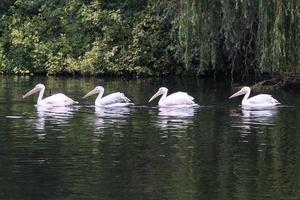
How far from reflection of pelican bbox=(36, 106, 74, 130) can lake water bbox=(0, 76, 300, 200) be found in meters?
0.03

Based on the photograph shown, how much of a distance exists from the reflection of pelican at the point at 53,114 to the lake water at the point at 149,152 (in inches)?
1.1

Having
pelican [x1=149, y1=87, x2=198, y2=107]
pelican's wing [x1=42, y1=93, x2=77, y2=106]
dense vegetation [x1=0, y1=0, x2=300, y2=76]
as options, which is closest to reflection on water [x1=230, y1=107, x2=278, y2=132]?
pelican [x1=149, y1=87, x2=198, y2=107]

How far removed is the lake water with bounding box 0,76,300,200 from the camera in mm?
12883

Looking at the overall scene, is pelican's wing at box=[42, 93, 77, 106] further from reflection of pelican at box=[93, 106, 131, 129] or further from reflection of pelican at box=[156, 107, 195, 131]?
reflection of pelican at box=[156, 107, 195, 131]

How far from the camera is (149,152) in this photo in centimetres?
1625

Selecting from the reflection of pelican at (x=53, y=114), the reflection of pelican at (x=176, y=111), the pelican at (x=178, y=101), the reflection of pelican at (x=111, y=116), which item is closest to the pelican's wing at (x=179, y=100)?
the pelican at (x=178, y=101)

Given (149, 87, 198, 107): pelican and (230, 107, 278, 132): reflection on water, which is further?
(149, 87, 198, 107): pelican

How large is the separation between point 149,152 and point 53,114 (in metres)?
7.77

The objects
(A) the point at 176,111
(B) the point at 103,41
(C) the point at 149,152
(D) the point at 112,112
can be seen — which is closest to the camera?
(C) the point at 149,152

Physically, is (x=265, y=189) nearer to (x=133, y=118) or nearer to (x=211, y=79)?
(x=133, y=118)

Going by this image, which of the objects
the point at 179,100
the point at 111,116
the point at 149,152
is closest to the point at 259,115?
the point at 179,100

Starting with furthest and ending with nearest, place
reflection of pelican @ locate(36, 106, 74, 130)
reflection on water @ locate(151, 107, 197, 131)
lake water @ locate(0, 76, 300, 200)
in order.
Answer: reflection of pelican @ locate(36, 106, 74, 130)
reflection on water @ locate(151, 107, 197, 131)
lake water @ locate(0, 76, 300, 200)

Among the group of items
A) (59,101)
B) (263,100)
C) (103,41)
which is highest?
(103,41)

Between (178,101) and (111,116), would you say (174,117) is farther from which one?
(178,101)
